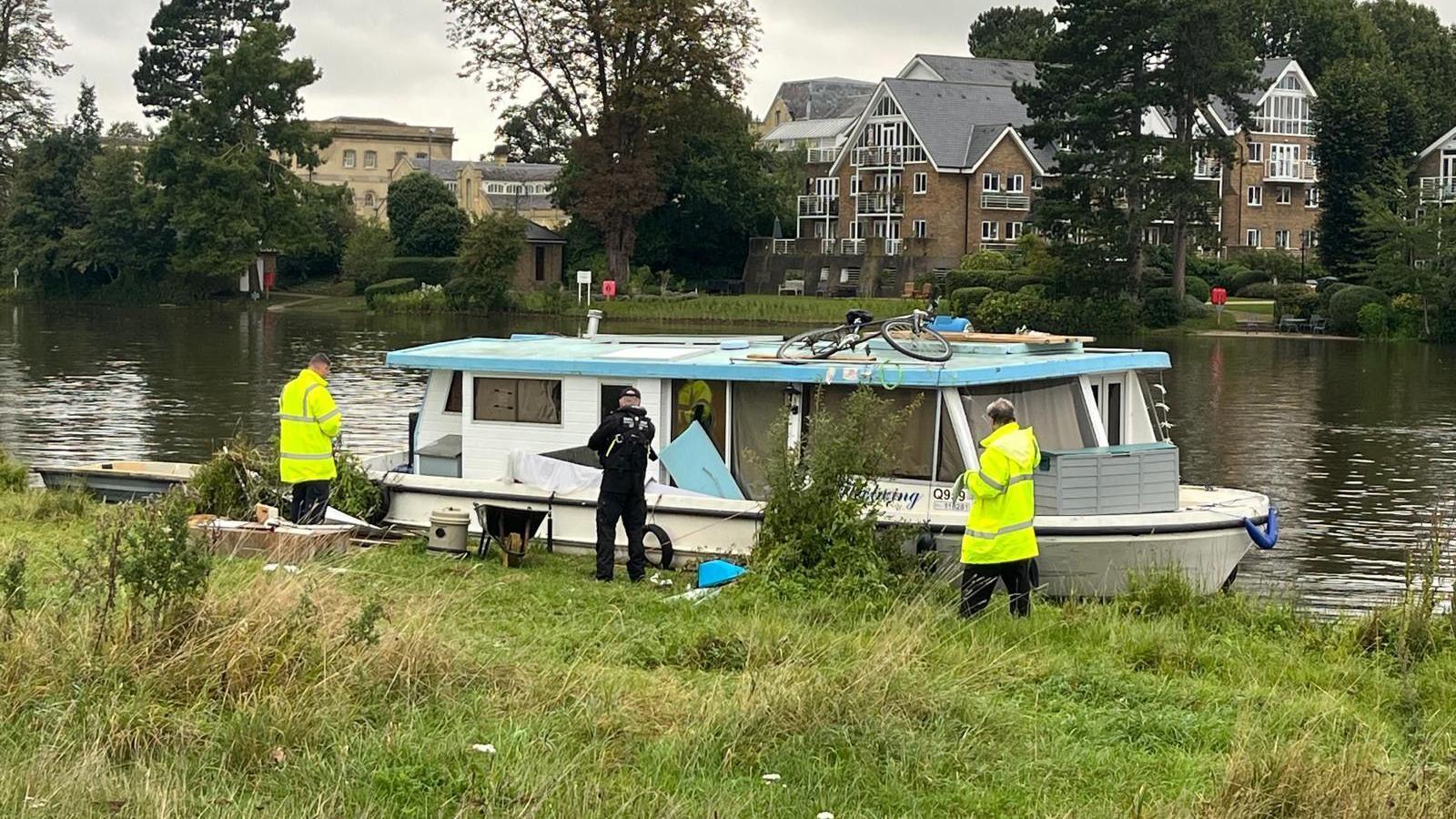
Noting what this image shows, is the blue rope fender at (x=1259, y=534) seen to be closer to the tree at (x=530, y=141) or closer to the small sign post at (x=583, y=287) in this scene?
the small sign post at (x=583, y=287)

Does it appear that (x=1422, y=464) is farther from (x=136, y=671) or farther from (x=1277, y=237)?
(x=1277, y=237)

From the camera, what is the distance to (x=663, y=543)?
1427cm

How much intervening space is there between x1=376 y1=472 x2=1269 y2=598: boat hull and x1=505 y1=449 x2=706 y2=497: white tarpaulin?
0.20m

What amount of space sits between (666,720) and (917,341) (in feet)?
24.7

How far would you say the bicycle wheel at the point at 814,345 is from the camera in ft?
50.0

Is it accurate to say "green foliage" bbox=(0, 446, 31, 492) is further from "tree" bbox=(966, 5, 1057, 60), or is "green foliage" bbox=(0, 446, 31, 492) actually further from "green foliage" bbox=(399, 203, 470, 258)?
"tree" bbox=(966, 5, 1057, 60)

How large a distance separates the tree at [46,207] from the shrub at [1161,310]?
53.8 m

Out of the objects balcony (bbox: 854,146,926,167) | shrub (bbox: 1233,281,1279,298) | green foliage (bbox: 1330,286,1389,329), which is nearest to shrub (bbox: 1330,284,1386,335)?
green foliage (bbox: 1330,286,1389,329)

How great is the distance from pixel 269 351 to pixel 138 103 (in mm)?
63083

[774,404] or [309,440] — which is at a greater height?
[774,404]

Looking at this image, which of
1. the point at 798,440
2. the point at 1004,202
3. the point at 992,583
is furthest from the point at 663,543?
the point at 1004,202

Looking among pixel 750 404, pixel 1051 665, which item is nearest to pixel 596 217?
pixel 750 404

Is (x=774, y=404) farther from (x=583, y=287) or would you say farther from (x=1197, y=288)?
(x=583, y=287)

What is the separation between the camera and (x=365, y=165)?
150 meters
